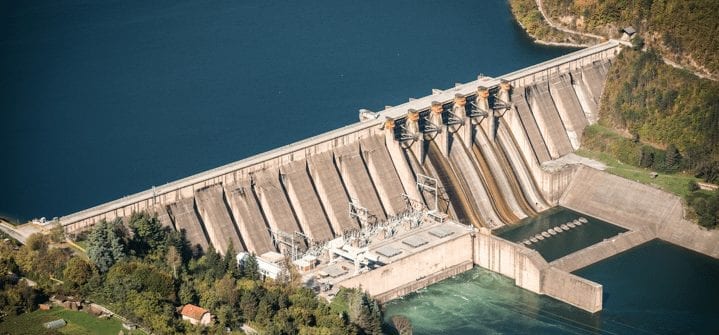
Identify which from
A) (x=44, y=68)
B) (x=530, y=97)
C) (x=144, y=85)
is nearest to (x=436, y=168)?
(x=530, y=97)

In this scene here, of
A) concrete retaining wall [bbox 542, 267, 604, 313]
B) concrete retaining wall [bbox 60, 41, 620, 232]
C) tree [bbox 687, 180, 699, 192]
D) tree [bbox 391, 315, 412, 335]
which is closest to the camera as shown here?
tree [bbox 391, 315, 412, 335]

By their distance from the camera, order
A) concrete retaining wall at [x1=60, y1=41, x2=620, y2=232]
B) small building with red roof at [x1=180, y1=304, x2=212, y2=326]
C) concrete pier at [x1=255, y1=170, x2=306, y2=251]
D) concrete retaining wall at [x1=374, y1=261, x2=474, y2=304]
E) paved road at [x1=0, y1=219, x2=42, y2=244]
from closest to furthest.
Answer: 1. small building with red roof at [x1=180, y1=304, x2=212, y2=326]
2. paved road at [x1=0, y1=219, x2=42, y2=244]
3. concrete retaining wall at [x1=60, y1=41, x2=620, y2=232]
4. concrete retaining wall at [x1=374, y1=261, x2=474, y2=304]
5. concrete pier at [x1=255, y1=170, x2=306, y2=251]

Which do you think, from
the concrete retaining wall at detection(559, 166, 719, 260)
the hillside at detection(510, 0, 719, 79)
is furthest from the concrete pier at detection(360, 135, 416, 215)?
the hillside at detection(510, 0, 719, 79)

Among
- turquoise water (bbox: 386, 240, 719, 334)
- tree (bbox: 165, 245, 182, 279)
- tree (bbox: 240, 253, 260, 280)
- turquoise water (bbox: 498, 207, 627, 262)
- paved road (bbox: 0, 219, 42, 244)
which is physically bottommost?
turquoise water (bbox: 386, 240, 719, 334)

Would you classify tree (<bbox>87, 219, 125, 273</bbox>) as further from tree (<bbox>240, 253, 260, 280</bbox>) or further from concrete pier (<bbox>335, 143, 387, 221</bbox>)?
concrete pier (<bbox>335, 143, 387, 221</bbox>)

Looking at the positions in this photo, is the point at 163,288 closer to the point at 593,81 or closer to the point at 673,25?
the point at 593,81

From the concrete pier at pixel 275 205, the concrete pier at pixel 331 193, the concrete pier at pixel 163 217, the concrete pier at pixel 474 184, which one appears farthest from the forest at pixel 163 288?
the concrete pier at pixel 474 184
